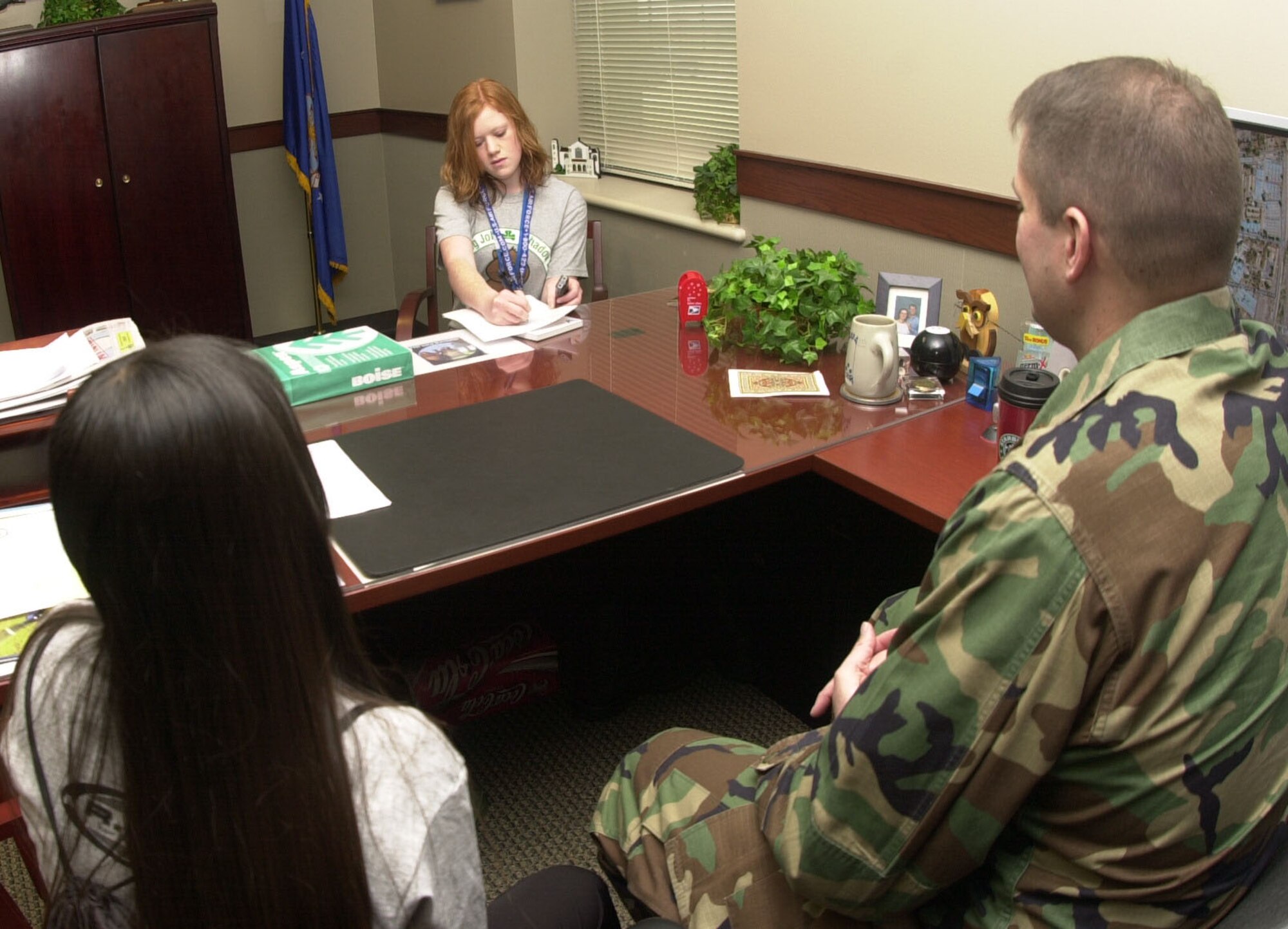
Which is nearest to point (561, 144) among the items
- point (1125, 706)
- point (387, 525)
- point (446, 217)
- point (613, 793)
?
point (446, 217)

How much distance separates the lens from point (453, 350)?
239 cm

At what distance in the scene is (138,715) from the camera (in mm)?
733

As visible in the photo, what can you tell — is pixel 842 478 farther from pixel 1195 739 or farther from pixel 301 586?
pixel 301 586

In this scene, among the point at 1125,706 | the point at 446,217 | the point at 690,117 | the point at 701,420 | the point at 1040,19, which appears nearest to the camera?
the point at 1125,706

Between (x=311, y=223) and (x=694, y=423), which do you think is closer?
(x=694, y=423)

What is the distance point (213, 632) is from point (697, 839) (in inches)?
27.9

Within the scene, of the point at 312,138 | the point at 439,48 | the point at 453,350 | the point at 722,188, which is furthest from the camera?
the point at 312,138

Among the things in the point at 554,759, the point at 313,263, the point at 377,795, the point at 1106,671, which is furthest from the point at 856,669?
the point at 313,263

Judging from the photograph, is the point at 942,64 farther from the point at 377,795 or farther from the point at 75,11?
the point at 75,11

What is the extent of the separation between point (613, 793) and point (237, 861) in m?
0.74

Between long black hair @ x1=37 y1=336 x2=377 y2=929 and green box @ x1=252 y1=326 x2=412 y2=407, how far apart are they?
53.4 inches

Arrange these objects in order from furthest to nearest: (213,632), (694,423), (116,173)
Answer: (116,173), (694,423), (213,632)

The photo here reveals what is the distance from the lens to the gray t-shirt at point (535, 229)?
3.01 meters

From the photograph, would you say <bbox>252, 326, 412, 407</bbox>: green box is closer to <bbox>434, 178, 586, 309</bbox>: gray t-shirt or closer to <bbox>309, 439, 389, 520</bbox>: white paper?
<bbox>309, 439, 389, 520</bbox>: white paper
